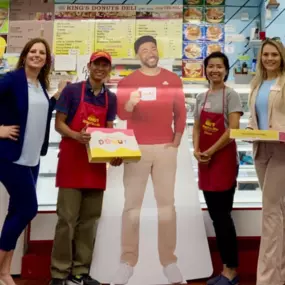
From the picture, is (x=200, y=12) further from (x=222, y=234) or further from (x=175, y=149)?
(x=222, y=234)

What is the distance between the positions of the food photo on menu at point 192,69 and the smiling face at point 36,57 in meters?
2.18

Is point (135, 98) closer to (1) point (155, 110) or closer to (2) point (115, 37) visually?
→ (1) point (155, 110)

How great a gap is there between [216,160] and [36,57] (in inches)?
53.8

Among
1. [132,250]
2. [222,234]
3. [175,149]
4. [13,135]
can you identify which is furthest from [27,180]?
[222,234]

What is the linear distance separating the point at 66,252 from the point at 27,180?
0.54 metres

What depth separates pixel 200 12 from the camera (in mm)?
4316

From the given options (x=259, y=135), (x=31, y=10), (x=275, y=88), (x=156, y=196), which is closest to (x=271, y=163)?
(x=259, y=135)

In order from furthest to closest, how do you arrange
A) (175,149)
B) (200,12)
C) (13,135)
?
(200,12), (175,149), (13,135)

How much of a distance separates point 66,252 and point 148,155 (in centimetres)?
89

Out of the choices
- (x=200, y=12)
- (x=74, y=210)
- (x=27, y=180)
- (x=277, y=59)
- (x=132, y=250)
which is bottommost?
(x=132, y=250)

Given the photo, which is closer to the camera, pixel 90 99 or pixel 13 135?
pixel 13 135

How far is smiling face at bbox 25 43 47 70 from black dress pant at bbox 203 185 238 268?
140 centimetres

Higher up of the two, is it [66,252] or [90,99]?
[90,99]

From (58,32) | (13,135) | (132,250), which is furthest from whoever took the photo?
(58,32)
